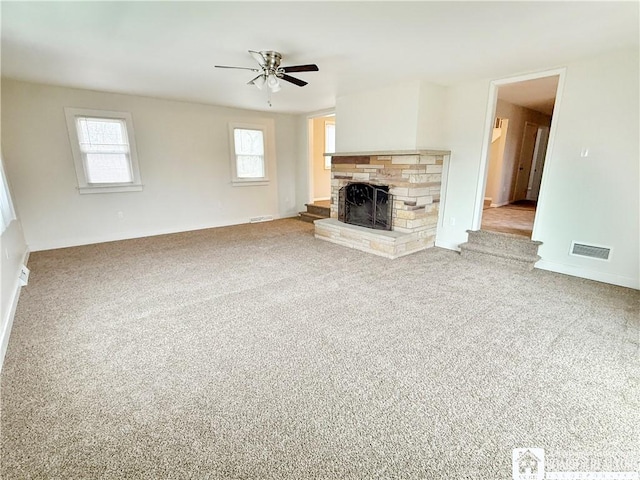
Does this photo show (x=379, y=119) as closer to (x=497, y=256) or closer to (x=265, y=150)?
(x=497, y=256)

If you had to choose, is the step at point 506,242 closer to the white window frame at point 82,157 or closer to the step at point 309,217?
the step at point 309,217

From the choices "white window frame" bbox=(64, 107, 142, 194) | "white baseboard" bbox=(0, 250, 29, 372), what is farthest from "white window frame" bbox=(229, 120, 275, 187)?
"white baseboard" bbox=(0, 250, 29, 372)

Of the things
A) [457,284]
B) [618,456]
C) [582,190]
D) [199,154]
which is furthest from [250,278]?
[582,190]

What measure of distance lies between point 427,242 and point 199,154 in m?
4.61

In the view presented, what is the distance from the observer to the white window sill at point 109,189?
4844 mm

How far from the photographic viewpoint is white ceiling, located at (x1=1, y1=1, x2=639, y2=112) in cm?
221

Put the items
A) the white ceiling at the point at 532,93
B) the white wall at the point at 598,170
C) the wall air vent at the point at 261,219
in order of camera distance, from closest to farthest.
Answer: the white wall at the point at 598,170, the white ceiling at the point at 532,93, the wall air vent at the point at 261,219

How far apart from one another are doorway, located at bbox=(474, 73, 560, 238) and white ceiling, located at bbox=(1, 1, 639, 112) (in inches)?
95.5

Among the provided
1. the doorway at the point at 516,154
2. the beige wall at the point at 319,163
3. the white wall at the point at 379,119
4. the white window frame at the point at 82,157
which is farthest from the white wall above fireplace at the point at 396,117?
the white window frame at the point at 82,157

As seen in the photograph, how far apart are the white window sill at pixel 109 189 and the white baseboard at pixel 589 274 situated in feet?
21.0

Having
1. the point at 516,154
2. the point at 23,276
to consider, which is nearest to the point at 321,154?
the point at 516,154

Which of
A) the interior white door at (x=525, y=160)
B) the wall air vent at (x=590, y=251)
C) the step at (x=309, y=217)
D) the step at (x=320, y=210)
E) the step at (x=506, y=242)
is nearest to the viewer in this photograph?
the wall air vent at (x=590, y=251)

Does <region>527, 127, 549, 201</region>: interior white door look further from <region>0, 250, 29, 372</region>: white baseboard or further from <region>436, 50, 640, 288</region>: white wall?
<region>0, 250, 29, 372</region>: white baseboard

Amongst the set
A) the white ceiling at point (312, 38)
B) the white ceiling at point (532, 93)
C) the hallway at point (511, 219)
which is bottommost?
the hallway at point (511, 219)
